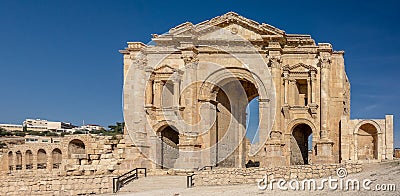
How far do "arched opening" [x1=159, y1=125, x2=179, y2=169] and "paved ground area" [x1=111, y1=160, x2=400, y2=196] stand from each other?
5.06 metres

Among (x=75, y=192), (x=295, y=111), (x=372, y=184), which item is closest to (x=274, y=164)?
(x=295, y=111)

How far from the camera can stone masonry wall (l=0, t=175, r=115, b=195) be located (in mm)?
23797

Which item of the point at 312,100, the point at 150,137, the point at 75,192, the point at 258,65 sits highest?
the point at 258,65

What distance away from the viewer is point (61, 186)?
24.5 metres

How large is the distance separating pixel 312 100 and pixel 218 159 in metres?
6.18

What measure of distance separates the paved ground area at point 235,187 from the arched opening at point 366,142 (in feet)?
19.7

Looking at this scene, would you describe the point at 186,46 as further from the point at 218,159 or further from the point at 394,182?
the point at 394,182

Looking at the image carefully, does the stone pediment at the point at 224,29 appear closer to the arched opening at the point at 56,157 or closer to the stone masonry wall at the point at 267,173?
the stone masonry wall at the point at 267,173

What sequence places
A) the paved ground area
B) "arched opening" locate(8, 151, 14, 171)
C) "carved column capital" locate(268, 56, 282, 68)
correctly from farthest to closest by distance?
1. "arched opening" locate(8, 151, 14, 171)
2. "carved column capital" locate(268, 56, 282, 68)
3. the paved ground area

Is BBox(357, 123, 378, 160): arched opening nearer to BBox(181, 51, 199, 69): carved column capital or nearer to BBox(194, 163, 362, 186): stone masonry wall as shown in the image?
BBox(194, 163, 362, 186): stone masonry wall

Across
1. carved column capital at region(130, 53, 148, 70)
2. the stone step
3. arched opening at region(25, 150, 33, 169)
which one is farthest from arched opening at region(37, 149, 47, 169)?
the stone step

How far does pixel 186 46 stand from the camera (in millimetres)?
29391

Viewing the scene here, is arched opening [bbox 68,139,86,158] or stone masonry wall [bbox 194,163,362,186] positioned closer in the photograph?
stone masonry wall [bbox 194,163,362,186]

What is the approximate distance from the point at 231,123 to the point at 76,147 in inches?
410
